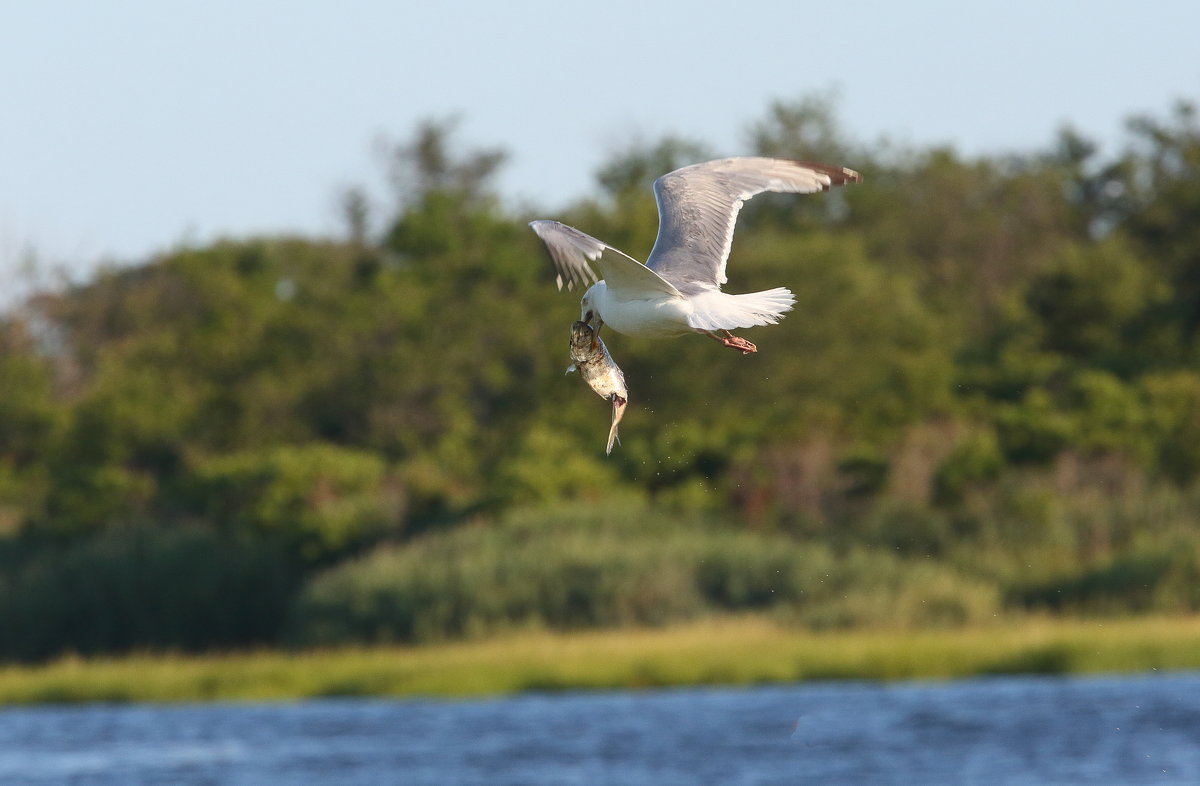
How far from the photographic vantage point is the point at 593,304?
9727 millimetres

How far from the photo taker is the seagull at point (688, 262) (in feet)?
29.4

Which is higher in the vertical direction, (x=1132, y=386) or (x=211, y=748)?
(x=1132, y=386)

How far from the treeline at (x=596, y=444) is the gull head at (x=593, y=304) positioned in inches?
852

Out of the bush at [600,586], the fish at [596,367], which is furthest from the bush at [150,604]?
the fish at [596,367]

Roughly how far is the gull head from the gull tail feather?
0.41m

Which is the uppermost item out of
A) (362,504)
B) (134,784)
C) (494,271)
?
(494,271)

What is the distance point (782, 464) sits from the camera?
38.0 m

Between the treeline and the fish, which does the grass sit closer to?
the treeline

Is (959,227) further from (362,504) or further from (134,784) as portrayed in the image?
(134,784)

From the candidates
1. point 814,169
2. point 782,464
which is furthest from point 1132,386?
point 814,169

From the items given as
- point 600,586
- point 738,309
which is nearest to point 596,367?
point 738,309

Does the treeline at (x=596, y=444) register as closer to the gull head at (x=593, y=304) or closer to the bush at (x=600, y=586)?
the bush at (x=600, y=586)

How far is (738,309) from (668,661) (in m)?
21.4

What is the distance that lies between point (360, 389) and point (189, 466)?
3.93m
